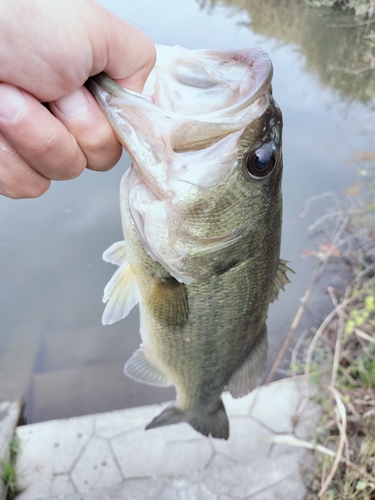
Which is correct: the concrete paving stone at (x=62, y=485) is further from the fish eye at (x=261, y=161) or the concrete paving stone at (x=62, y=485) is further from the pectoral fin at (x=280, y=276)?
the fish eye at (x=261, y=161)

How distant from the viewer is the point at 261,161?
1020 mm

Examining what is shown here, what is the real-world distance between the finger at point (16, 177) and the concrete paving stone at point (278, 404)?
2.42 meters

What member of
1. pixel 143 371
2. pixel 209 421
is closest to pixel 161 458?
pixel 209 421

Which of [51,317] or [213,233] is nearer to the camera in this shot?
[213,233]

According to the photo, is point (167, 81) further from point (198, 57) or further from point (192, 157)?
point (192, 157)

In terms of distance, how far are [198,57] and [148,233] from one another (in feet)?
1.52

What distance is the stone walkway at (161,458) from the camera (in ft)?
8.18

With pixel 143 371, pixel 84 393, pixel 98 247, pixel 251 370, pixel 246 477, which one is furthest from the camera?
pixel 98 247

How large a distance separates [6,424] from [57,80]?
2713 millimetres

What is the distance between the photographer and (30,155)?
2.92ft

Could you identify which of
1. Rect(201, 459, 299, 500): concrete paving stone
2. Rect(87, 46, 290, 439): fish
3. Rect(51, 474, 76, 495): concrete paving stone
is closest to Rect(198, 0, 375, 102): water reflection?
Rect(201, 459, 299, 500): concrete paving stone

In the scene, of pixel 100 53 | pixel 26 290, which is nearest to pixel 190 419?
→ pixel 100 53

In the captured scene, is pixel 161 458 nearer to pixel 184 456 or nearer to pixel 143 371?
pixel 184 456

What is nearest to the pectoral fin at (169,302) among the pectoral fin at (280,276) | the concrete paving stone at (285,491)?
the pectoral fin at (280,276)
